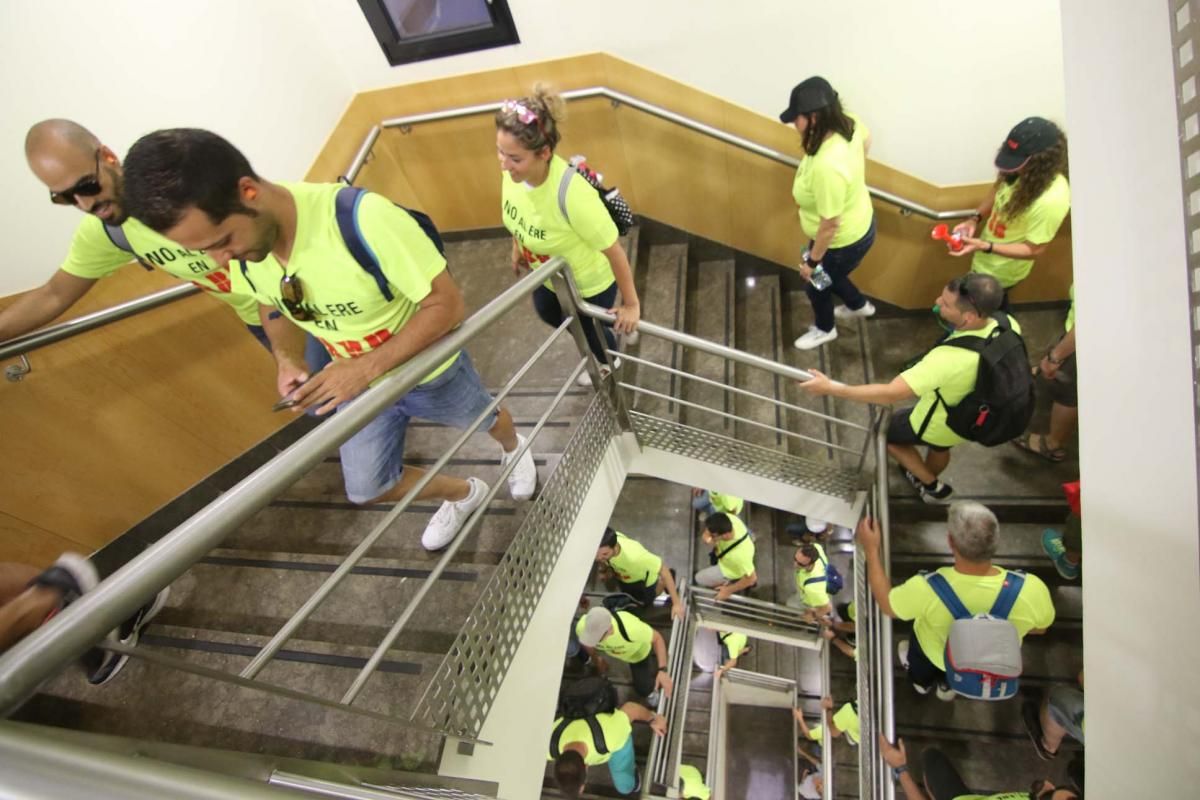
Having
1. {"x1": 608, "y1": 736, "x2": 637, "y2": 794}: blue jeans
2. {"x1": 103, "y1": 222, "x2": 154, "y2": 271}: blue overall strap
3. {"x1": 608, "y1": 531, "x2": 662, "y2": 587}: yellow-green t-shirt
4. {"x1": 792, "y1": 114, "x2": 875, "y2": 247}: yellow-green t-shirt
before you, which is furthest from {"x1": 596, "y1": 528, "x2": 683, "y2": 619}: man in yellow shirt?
{"x1": 103, "y1": 222, "x2": 154, "y2": 271}: blue overall strap

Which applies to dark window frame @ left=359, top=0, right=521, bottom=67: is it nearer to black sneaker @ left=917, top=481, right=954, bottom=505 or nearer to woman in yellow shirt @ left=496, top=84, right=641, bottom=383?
woman in yellow shirt @ left=496, top=84, right=641, bottom=383

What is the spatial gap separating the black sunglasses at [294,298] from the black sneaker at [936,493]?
3178 mm

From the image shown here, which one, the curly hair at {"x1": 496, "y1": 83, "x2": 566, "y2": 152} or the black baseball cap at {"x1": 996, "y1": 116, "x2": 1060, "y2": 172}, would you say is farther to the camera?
the black baseball cap at {"x1": 996, "y1": 116, "x2": 1060, "y2": 172}

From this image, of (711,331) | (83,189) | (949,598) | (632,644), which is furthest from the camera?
(711,331)

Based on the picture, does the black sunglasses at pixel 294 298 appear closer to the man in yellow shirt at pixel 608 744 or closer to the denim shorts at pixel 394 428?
the denim shorts at pixel 394 428

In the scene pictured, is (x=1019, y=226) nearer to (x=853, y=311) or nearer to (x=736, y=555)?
(x=853, y=311)

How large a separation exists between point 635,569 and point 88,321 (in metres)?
3.10

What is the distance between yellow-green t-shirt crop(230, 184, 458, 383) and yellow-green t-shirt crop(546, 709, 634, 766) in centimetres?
284

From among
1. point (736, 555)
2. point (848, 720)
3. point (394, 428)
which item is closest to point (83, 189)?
point (394, 428)

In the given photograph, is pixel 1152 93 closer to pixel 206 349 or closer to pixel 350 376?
pixel 350 376

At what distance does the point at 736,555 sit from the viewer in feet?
13.2

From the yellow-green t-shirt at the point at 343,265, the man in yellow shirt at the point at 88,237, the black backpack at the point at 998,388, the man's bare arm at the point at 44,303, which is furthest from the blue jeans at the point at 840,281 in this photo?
the man's bare arm at the point at 44,303

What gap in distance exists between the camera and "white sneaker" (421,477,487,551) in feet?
7.49

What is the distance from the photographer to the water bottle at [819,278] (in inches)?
135
